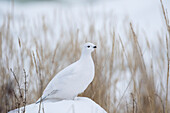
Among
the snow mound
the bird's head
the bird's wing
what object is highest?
the bird's head

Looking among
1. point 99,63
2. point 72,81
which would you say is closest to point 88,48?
point 72,81

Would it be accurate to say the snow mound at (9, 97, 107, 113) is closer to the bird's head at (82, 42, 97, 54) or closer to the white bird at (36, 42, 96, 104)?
the white bird at (36, 42, 96, 104)

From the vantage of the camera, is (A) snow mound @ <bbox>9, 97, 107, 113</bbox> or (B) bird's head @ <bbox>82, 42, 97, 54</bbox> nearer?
(A) snow mound @ <bbox>9, 97, 107, 113</bbox>

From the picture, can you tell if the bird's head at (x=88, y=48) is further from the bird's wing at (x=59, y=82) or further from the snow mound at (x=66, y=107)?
the snow mound at (x=66, y=107)

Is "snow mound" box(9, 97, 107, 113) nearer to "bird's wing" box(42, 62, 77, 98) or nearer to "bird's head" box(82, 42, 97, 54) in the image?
"bird's wing" box(42, 62, 77, 98)

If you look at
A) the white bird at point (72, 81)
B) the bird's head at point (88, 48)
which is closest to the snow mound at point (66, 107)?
the white bird at point (72, 81)

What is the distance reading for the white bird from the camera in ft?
2.73

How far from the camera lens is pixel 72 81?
84cm

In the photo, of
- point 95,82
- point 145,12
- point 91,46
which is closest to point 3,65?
point 95,82

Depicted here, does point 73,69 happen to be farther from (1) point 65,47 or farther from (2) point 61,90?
(1) point 65,47

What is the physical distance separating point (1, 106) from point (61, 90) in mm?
370

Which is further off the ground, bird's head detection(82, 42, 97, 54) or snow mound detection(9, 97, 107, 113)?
bird's head detection(82, 42, 97, 54)

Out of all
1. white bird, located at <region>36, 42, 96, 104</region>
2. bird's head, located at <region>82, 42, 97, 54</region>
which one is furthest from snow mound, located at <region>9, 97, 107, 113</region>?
bird's head, located at <region>82, 42, 97, 54</region>

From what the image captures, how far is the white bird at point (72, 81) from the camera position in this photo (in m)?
0.83
